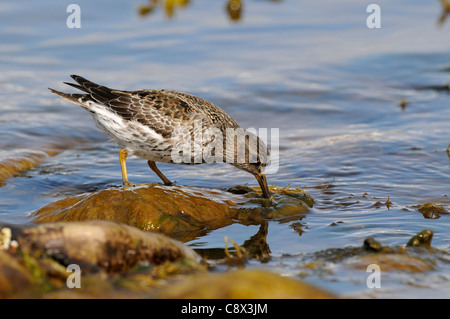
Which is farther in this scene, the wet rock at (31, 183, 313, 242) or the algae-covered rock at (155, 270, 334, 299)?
the wet rock at (31, 183, 313, 242)

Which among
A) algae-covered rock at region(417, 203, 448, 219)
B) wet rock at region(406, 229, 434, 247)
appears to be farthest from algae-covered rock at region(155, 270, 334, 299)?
algae-covered rock at region(417, 203, 448, 219)

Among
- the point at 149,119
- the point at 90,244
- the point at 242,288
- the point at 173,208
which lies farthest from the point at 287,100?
the point at 242,288

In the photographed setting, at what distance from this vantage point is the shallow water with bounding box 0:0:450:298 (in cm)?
686

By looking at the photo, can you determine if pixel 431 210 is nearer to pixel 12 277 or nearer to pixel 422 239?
pixel 422 239

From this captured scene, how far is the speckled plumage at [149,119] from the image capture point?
24.7 feet

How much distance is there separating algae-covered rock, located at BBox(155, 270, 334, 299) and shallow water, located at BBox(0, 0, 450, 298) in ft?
Answer: 3.16

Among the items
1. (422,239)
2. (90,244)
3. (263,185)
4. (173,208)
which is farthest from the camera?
(263,185)

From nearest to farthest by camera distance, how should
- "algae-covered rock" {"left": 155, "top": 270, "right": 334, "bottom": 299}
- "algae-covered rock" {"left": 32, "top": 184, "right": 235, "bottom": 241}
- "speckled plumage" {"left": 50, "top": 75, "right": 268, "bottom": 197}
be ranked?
"algae-covered rock" {"left": 155, "top": 270, "right": 334, "bottom": 299}, "algae-covered rock" {"left": 32, "top": 184, "right": 235, "bottom": 241}, "speckled plumage" {"left": 50, "top": 75, "right": 268, "bottom": 197}

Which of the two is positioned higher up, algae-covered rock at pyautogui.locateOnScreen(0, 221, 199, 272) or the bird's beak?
algae-covered rock at pyautogui.locateOnScreen(0, 221, 199, 272)

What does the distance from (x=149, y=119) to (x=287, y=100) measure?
5.57 metres

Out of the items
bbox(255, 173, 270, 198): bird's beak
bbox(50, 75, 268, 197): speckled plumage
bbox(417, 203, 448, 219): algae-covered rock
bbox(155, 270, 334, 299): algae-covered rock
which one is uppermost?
bbox(50, 75, 268, 197): speckled plumage

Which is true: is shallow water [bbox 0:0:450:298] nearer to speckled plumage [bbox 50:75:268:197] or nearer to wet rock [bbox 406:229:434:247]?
wet rock [bbox 406:229:434:247]

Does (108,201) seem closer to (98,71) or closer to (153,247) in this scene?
(153,247)

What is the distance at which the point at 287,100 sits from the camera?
41.4 feet
